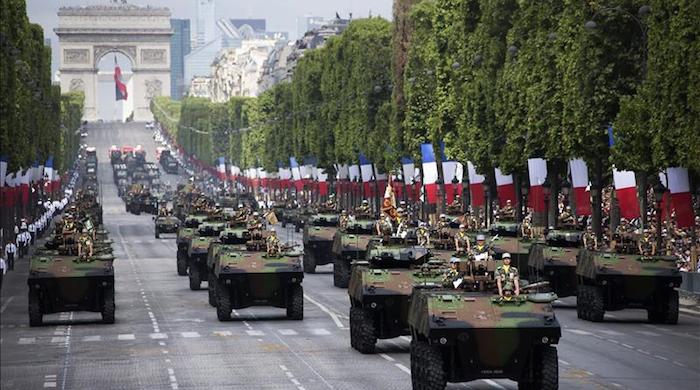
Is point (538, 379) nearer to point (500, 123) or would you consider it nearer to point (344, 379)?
point (344, 379)

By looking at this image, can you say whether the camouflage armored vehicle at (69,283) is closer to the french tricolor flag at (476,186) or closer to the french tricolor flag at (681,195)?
the french tricolor flag at (681,195)

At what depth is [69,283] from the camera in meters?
51.7

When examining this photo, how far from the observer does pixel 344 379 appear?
123 ft

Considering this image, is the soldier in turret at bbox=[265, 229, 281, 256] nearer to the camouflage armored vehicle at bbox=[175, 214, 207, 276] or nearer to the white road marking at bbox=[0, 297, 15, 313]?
the white road marking at bbox=[0, 297, 15, 313]

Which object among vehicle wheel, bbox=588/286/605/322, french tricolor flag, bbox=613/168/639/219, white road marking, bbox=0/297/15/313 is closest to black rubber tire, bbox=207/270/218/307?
white road marking, bbox=0/297/15/313

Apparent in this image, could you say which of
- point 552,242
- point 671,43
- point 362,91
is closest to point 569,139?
point 671,43

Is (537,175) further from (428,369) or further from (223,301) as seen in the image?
(428,369)

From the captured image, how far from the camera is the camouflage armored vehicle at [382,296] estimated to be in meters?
41.7

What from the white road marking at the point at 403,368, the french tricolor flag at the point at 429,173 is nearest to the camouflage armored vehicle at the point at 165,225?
→ the french tricolor flag at the point at 429,173

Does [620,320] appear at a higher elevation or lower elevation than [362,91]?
lower

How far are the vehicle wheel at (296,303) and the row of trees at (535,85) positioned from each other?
14.1 meters

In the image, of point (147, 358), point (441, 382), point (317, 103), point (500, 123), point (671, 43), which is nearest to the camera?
point (441, 382)

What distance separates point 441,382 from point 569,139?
1682 inches

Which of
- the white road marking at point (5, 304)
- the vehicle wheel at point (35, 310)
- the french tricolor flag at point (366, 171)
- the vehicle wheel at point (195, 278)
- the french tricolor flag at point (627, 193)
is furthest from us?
the french tricolor flag at point (366, 171)
